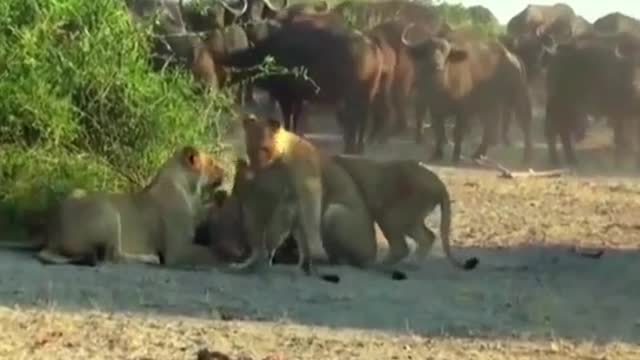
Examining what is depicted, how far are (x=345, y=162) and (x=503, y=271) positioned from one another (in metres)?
1.47

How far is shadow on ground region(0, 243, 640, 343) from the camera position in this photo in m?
11.9

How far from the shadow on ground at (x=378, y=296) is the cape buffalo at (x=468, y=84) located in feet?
43.7

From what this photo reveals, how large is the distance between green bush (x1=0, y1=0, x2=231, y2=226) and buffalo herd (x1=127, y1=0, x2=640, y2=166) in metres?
8.61

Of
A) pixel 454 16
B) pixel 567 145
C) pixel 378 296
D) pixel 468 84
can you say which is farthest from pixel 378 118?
pixel 454 16

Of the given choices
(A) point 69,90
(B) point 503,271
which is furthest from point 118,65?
(B) point 503,271

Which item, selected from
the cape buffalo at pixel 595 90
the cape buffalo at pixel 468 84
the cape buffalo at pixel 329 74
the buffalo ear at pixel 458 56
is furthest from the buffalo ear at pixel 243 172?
the cape buffalo at pixel 595 90

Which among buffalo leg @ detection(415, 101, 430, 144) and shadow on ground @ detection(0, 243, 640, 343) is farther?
buffalo leg @ detection(415, 101, 430, 144)

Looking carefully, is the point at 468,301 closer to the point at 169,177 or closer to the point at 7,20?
the point at 169,177

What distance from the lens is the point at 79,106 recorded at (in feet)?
53.4

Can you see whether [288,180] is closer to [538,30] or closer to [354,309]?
[354,309]

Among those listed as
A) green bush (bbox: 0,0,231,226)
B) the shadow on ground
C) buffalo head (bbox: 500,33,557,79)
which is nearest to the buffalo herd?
buffalo head (bbox: 500,33,557,79)

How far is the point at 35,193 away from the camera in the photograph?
15602 millimetres

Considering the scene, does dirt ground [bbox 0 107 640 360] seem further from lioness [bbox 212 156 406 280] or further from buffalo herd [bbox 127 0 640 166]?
buffalo herd [bbox 127 0 640 166]

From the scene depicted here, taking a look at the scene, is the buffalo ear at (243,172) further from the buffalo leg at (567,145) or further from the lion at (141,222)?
the buffalo leg at (567,145)
